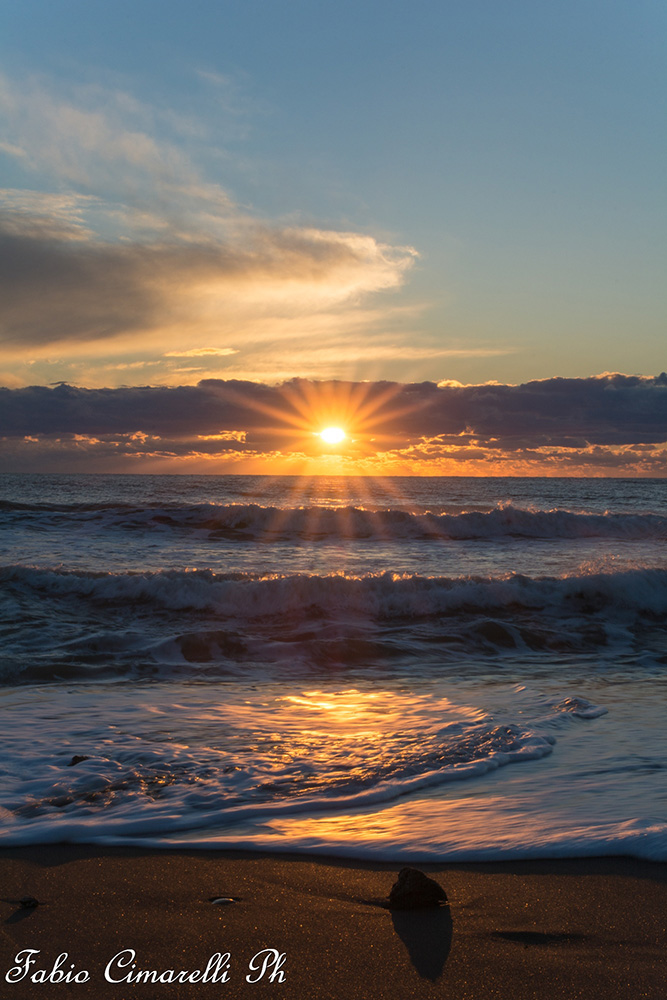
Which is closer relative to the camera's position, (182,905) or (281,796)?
(182,905)

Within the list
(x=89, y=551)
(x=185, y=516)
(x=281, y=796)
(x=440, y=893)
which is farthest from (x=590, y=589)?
(x=185, y=516)

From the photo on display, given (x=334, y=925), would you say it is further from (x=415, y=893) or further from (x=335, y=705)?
(x=335, y=705)

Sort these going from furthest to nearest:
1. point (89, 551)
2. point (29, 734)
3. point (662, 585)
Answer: point (89, 551)
point (662, 585)
point (29, 734)

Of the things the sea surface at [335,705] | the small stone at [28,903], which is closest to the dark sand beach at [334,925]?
the small stone at [28,903]

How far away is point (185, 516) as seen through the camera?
2419cm

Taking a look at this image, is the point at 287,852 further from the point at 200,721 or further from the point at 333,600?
the point at 333,600

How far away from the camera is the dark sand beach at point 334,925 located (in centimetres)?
224

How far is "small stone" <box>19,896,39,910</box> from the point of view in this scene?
2.71 m

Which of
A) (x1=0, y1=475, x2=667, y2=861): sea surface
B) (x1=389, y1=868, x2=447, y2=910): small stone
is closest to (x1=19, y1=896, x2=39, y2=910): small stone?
(x1=0, y1=475, x2=667, y2=861): sea surface

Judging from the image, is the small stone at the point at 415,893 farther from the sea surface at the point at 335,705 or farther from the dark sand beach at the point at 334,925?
the sea surface at the point at 335,705

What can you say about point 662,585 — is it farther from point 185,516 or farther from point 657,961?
point 185,516

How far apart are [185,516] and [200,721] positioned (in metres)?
19.1

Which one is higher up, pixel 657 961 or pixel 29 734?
pixel 657 961

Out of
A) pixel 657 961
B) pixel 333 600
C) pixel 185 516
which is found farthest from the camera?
pixel 185 516
